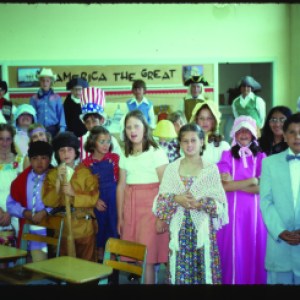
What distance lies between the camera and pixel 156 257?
10.3 ft

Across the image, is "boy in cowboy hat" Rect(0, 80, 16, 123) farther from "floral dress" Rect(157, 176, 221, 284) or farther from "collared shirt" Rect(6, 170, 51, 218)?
"floral dress" Rect(157, 176, 221, 284)

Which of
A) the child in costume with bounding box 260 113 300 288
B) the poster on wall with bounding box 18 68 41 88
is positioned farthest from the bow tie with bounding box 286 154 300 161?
the poster on wall with bounding box 18 68 41 88

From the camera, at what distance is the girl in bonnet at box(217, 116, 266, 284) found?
10.3 ft

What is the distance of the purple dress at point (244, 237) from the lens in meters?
3.13

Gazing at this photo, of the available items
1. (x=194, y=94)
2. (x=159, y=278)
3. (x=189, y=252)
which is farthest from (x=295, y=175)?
(x=194, y=94)

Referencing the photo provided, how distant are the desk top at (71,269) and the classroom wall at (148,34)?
16.8ft

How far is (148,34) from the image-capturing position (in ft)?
23.4

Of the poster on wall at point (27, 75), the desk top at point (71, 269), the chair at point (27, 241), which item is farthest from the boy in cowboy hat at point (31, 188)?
the poster on wall at point (27, 75)

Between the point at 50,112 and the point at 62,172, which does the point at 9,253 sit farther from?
the point at 50,112

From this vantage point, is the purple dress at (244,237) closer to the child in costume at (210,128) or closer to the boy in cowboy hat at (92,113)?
the child in costume at (210,128)

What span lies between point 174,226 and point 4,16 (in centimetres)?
552
